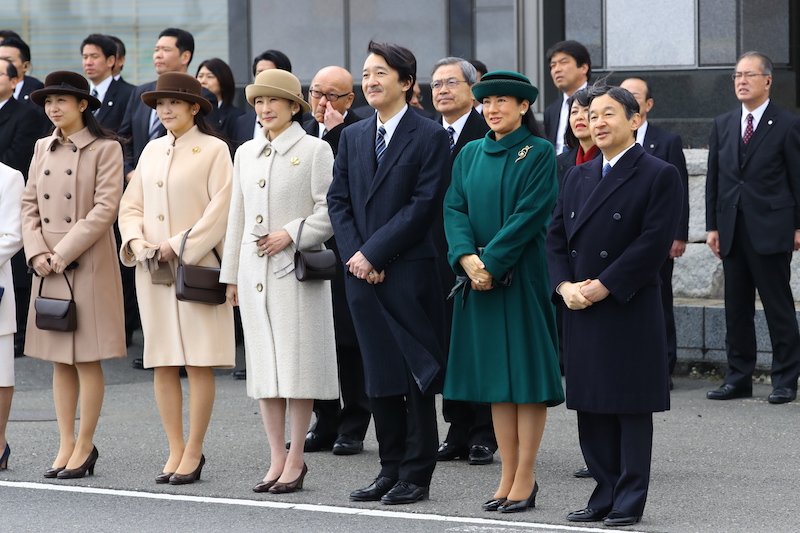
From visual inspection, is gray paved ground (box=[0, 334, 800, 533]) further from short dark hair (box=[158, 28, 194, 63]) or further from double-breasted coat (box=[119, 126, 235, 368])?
short dark hair (box=[158, 28, 194, 63])

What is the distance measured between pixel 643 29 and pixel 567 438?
17.3ft

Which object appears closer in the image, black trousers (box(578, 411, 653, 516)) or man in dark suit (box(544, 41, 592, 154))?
black trousers (box(578, 411, 653, 516))

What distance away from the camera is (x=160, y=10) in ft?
51.8

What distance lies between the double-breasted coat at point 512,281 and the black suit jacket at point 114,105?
18.0 feet

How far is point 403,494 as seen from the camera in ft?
20.0

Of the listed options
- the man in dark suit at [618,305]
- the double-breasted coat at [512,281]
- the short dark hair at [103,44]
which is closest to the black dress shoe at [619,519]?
the man in dark suit at [618,305]

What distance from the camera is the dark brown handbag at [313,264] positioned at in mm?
6336

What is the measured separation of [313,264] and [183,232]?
784 mm

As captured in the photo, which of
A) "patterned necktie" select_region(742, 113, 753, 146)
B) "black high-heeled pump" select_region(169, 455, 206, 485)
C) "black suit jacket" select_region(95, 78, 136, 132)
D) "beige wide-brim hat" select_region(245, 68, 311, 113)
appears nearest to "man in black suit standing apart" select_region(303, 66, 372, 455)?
"beige wide-brim hat" select_region(245, 68, 311, 113)

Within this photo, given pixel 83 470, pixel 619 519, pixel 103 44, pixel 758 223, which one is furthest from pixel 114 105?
pixel 619 519

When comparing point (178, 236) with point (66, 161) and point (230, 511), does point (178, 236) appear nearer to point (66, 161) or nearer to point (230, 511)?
point (66, 161)

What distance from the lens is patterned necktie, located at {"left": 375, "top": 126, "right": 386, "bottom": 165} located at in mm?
6270

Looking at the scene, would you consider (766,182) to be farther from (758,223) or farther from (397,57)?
(397,57)

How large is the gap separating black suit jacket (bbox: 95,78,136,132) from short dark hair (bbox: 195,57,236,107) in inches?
29.5
